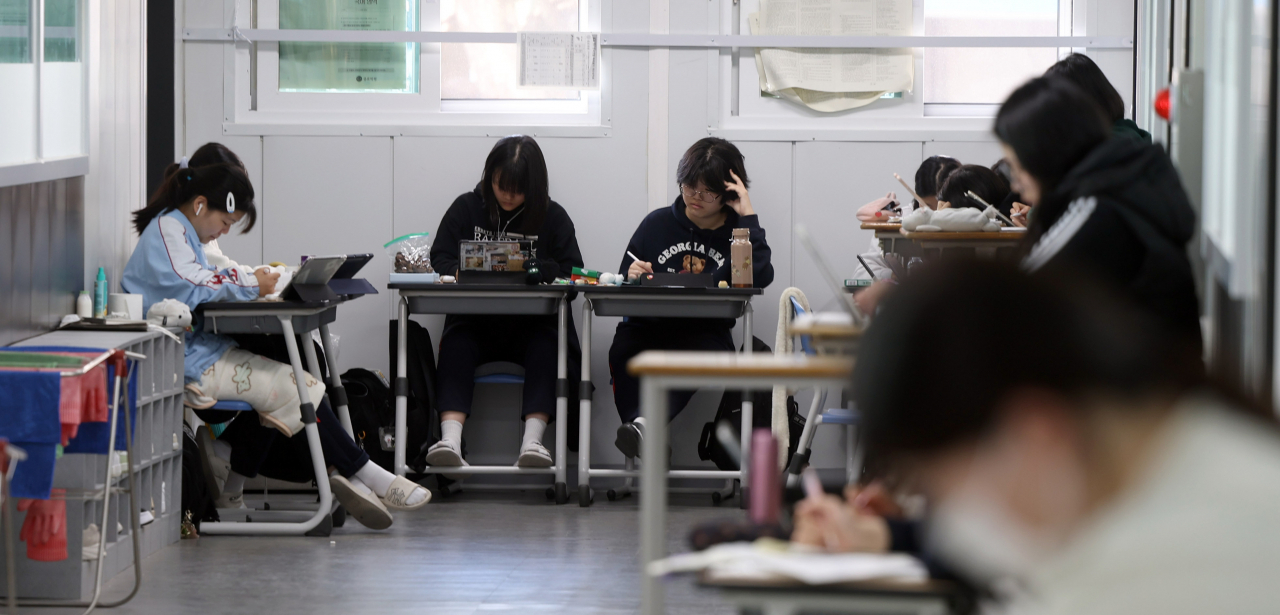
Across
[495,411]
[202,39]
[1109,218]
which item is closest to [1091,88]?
[1109,218]

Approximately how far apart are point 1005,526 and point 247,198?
3.49m

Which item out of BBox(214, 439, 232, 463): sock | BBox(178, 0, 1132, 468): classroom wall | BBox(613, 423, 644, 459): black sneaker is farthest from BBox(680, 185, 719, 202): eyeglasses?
BBox(214, 439, 232, 463): sock

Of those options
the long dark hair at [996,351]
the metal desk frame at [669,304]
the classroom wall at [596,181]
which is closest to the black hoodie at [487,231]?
the classroom wall at [596,181]

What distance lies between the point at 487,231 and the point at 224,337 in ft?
4.22

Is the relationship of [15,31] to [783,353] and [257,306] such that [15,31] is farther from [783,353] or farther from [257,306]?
[783,353]

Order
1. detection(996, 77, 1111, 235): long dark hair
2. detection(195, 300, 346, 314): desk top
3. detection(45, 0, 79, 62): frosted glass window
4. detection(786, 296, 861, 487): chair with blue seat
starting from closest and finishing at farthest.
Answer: detection(996, 77, 1111, 235): long dark hair → detection(45, 0, 79, 62): frosted glass window → detection(195, 300, 346, 314): desk top → detection(786, 296, 861, 487): chair with blue seat

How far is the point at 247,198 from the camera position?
381 cm

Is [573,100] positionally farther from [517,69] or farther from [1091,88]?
[1091,88]

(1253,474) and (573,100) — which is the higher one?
(573,100)

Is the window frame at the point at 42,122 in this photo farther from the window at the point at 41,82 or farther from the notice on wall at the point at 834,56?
the notice on wall at the point at 834,56

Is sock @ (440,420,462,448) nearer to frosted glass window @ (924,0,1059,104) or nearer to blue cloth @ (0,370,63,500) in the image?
blue cloth @ (0,370,63,500)

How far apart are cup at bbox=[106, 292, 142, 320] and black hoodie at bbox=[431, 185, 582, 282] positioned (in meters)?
1.33

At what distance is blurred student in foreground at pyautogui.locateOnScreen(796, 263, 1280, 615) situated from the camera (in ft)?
2.06

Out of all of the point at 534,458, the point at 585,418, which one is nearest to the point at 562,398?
the point at 585,418
